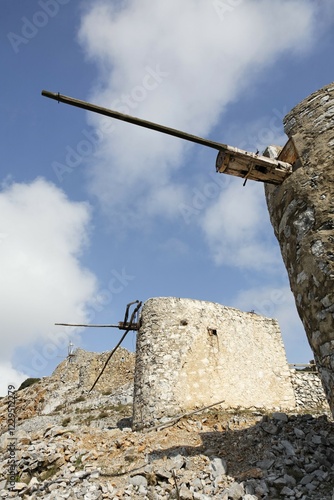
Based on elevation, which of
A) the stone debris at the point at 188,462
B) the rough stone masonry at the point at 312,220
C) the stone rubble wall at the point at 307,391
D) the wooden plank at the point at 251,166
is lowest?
the stone debris at the point at 188,462

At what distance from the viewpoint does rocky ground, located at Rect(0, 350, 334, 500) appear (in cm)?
601

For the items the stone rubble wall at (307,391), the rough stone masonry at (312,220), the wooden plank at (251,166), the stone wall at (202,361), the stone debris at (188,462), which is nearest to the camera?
the rough stone masonry at (312,220)

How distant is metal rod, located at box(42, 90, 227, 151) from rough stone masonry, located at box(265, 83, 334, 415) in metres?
1.05

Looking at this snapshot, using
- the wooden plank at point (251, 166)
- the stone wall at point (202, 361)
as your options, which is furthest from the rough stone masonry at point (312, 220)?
the stone wall at point (202, 361)

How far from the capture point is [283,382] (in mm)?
14141

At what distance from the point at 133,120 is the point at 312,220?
91.3 inches

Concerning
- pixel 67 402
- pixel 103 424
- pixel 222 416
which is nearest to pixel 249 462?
pixel 222 416

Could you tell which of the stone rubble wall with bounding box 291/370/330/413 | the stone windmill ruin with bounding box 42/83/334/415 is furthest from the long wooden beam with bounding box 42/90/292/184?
the stone rubble wall with bounding box 291/370/330/413

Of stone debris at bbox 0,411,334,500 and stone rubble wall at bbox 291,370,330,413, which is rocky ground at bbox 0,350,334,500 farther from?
stone rubble wall at bbox 291,370,330,413

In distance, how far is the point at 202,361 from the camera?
1256cm

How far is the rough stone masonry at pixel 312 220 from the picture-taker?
3807 mm

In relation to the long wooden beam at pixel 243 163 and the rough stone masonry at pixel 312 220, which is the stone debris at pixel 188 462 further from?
the long wooden beam at pixel 243 163

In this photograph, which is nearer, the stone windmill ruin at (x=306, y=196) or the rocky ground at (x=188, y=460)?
the stone windmill ruin at (x=306, y=196)

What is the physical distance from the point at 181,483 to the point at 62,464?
3.55 meters
